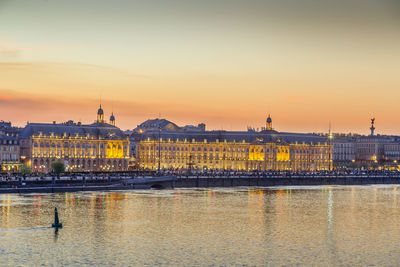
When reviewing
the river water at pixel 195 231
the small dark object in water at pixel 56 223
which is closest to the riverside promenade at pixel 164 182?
the river water at pixel 195 231

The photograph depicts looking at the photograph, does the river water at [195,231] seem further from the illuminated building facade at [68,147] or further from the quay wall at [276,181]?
the illuminated building facade at [68,147]

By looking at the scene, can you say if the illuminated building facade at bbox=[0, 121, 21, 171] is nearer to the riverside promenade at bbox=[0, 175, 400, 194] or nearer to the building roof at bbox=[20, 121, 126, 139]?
the building roof at bbox=[20, 121, 126, 139]

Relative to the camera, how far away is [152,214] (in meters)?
79.7

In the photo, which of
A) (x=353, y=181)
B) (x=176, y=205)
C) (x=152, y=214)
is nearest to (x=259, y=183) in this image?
(x=353, y=181)

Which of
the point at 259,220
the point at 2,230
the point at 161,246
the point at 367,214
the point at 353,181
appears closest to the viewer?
the point at 161,246

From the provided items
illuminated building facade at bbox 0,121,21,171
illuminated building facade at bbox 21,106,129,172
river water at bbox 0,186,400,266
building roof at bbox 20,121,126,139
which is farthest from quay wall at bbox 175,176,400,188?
building roof at bbox 20,121,126,139

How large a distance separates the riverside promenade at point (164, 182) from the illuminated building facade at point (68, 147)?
178 feet

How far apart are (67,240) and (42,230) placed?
593cm

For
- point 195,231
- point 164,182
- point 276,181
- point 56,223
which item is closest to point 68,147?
point 276,181

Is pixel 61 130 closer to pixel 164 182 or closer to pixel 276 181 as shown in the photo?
pixel 276 181

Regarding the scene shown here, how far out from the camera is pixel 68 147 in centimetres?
19012

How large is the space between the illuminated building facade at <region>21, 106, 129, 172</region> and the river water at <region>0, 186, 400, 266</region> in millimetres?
81480

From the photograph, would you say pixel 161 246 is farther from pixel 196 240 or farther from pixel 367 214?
pixel 367 214

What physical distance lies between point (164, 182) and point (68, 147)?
71.1 meters
